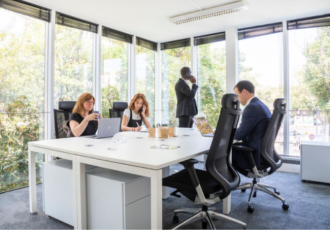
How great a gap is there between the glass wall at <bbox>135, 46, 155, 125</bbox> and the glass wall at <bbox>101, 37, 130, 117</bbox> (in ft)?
1.20

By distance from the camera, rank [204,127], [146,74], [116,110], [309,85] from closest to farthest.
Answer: [204,127], [116,110], [309,85], [146,74]

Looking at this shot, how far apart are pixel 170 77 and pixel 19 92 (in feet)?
11.5

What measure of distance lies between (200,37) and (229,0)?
2007 mm

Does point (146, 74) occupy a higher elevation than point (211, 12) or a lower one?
lower

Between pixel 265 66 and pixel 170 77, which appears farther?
pixel 170 77

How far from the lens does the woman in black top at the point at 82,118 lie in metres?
3.00

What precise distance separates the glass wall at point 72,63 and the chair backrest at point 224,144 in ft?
10.6

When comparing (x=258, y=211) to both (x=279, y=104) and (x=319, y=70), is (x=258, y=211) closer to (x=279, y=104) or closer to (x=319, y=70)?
(x=279, y=104)

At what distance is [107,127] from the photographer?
2811 mm

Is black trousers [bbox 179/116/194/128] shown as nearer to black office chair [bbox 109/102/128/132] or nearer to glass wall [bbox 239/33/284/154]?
black office chair [bbox 109/102/128/132]

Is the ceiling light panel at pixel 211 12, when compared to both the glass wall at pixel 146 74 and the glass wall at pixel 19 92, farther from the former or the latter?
the glass wall at pixel 19 92

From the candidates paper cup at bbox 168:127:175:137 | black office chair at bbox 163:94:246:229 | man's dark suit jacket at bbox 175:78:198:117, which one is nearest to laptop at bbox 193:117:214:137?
paper cup at bbox 168:127:175:137

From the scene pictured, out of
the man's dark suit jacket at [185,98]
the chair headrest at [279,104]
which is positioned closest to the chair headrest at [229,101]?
the chair headrest at [279,104]

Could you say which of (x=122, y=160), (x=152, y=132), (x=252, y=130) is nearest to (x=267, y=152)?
(x=252, y=130)
